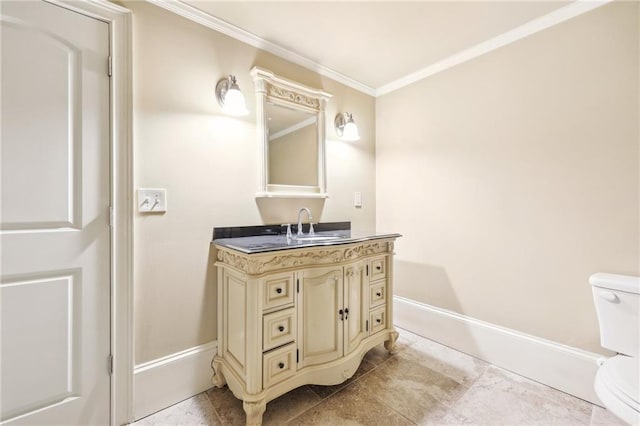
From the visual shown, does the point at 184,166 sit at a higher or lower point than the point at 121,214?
higher

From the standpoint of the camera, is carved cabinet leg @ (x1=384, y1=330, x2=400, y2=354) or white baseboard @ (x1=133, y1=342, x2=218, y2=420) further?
carved cabinet leg @ (x1=384, y1=330, x2=400, y2=354)

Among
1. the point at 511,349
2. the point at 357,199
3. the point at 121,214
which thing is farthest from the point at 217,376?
the point at 511,349

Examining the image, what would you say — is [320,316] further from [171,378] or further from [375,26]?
[375,26]

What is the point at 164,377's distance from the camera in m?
1.47

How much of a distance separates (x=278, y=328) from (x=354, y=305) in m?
0.53

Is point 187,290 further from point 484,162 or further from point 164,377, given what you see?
point 484,162

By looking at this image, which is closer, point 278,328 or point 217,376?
point 278,328

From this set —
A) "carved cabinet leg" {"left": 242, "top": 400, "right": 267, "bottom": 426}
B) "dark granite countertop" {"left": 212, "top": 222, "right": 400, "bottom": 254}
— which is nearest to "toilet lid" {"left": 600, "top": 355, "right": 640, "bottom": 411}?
"dark granite countertop" {"left": 212, "top": 222, "right": 400, "bottom": 254}

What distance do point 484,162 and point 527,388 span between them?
4.80 ft

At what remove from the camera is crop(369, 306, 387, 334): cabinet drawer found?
6.11 ft

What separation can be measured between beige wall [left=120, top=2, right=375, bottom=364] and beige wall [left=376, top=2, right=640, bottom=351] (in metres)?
1.37

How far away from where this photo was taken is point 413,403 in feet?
4.87

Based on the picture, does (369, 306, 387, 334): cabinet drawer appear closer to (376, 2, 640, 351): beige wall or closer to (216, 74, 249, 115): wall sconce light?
(376, 2, 640, 351): beige wall

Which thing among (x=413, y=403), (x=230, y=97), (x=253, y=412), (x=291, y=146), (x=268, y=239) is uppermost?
(x=230, y=97)
